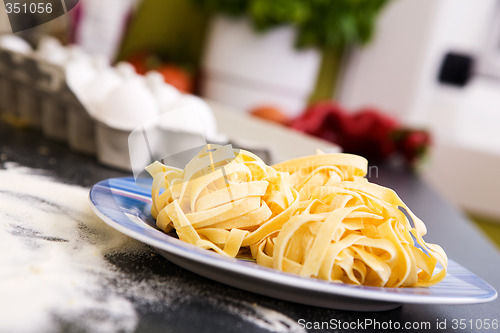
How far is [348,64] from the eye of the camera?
202 centimetres

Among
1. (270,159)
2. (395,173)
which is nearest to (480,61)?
(395,173)

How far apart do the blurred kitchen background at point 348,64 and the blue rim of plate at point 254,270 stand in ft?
2.75

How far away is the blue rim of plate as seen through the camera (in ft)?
1.21

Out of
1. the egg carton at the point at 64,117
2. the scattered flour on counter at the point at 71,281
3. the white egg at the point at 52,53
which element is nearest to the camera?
the scattered flour on counter at the point at 71,281

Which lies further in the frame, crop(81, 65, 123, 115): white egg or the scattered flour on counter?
crop(81, 65, 123, 115): white egg

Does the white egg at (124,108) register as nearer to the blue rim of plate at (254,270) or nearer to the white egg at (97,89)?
the white egg at (97,89)

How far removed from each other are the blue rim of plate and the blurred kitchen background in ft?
2.75

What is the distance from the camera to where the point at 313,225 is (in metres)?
0.43

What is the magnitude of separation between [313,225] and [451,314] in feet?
0.55

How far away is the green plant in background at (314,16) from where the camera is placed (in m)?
1.49

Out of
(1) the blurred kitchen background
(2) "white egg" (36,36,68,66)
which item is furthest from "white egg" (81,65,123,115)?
(1) the blurred kitchen background

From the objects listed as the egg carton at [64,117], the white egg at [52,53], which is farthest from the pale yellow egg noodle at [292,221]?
the white egg at [52,53]

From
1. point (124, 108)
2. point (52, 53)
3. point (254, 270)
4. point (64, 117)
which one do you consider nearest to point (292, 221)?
point (254, 270)

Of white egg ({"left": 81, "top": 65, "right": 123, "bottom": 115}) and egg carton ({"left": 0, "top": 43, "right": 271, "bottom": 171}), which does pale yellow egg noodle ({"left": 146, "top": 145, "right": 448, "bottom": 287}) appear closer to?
egg carton ({"left": 0, "top": 43, "right": 271, "bottom": 171})
